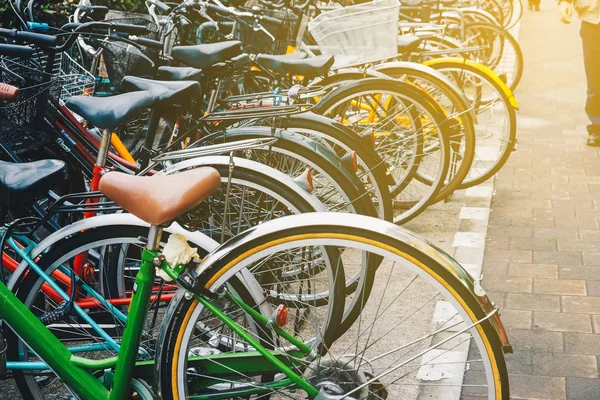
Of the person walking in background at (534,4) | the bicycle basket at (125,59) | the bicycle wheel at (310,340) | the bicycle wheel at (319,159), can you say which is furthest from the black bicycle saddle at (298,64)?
the person walking in background at (534,4)

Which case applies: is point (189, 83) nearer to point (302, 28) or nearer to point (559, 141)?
point (302, 28)

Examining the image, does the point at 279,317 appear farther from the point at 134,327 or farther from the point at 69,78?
the point at 69,78

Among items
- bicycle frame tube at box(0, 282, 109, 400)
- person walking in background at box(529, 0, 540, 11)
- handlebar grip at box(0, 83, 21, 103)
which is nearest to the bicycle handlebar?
handlebar grip at box(0, 83, 21, 103)

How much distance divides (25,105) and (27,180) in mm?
745

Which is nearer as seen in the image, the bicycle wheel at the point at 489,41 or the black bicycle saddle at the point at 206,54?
the black bicycle saddle at the point at 206,54

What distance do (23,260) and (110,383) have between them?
641 mm

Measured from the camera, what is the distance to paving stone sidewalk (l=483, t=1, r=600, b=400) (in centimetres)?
378

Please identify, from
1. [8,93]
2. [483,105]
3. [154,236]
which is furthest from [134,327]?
[483,105]

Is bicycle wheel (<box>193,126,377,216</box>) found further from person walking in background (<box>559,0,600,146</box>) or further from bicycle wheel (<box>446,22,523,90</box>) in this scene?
bicycle wheel (<box>446,22,523,90</box>)

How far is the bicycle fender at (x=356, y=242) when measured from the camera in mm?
2467

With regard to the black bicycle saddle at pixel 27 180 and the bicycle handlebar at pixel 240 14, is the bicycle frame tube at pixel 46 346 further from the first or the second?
the bicycle handlebar at pixel 240 14

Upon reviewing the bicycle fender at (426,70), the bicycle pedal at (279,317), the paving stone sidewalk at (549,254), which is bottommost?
the paving stone sidewalk at (549,254)

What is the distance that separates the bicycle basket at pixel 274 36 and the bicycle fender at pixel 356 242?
385 cm

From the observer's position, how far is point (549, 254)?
5188 mm
